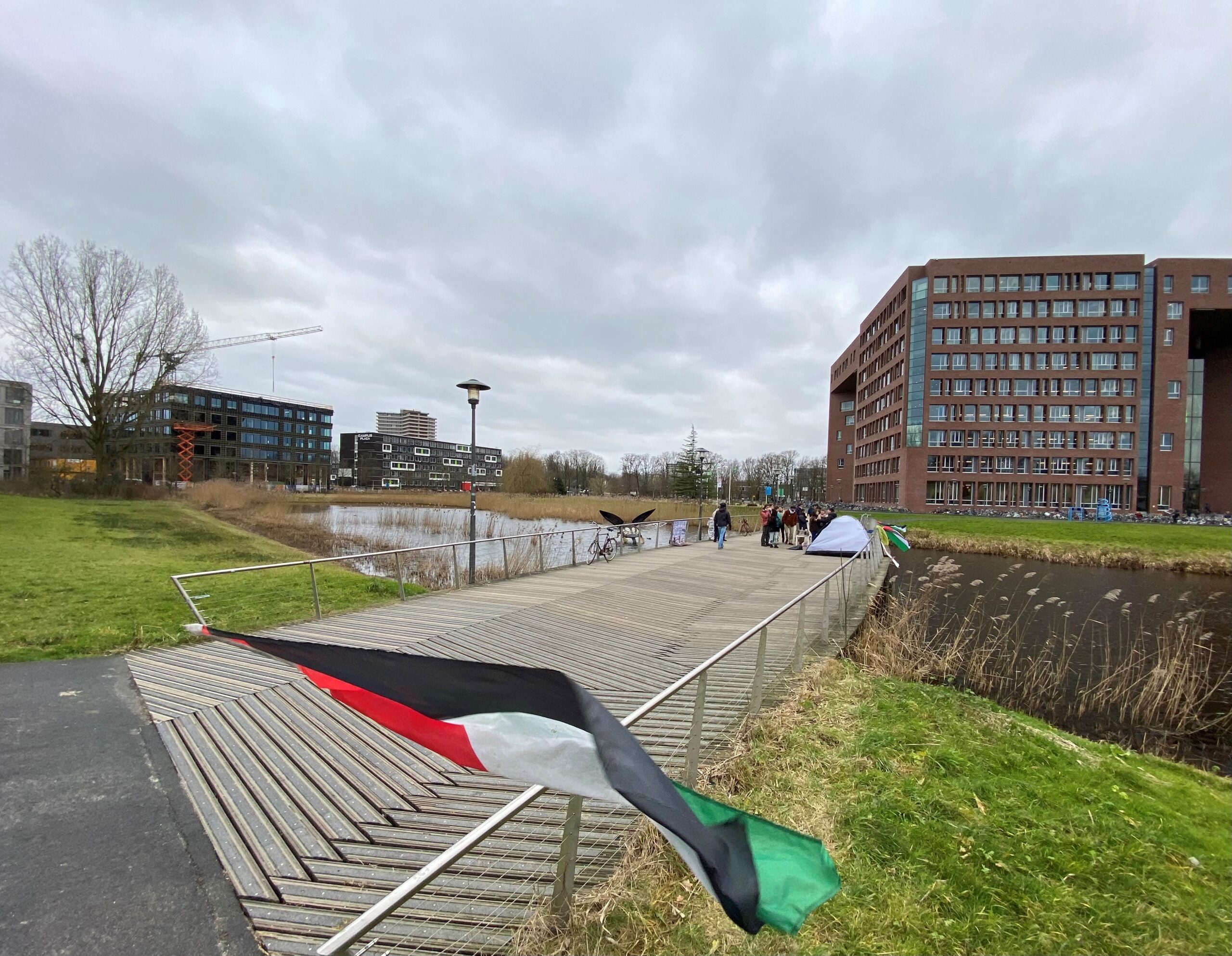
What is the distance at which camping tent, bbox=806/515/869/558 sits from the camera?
1609 cm

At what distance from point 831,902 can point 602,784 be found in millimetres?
1865

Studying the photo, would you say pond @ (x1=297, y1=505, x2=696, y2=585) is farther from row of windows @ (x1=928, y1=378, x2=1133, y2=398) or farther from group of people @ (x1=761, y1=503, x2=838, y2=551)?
row of windows @ (x1=928, y1=378, x2=1133, y2=398)

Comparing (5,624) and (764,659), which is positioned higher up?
(764,659)

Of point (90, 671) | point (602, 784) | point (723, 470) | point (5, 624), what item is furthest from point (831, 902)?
point (723, 470)

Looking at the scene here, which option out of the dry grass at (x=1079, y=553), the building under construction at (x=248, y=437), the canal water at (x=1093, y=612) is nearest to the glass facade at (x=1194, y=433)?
the dry grass at (x=1079, y=553)

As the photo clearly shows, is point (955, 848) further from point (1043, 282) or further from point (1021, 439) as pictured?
point (1043, 282)

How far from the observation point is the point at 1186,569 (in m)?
23.5

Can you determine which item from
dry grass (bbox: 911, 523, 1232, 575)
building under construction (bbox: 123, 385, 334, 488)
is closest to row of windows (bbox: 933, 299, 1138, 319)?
dry grass (bbox: 911, 523, 1232, 575)

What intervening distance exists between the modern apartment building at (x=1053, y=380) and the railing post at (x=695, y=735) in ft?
211

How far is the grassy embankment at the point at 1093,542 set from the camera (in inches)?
965

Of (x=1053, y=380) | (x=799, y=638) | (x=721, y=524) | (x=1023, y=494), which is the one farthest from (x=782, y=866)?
(x=1053, y=380)

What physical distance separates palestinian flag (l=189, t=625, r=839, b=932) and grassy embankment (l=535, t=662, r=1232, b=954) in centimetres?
106

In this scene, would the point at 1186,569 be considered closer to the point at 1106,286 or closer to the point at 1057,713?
the point at 1057,713

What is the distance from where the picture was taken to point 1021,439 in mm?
59000
